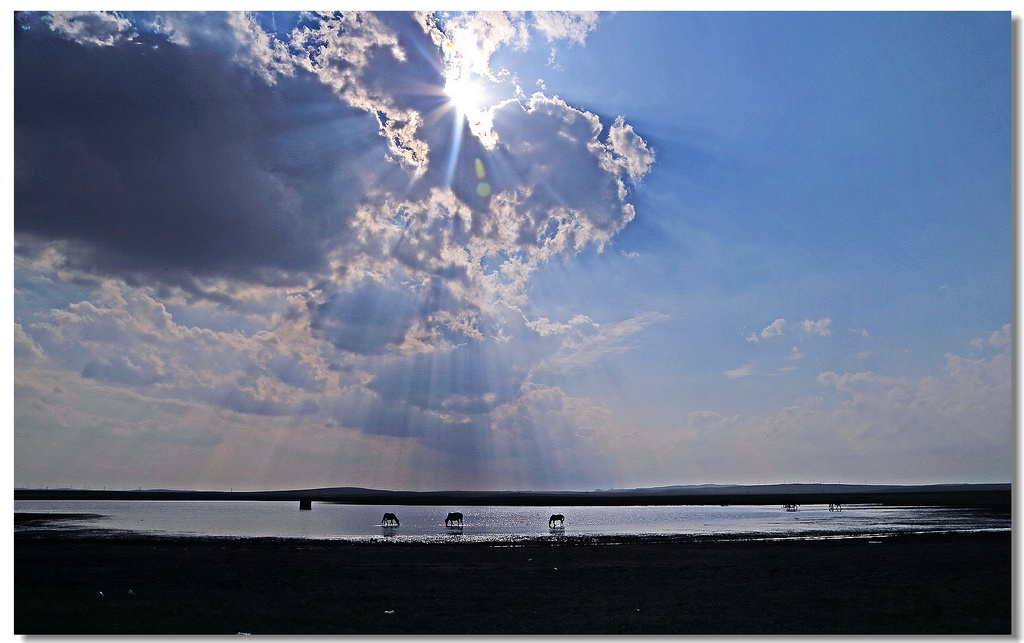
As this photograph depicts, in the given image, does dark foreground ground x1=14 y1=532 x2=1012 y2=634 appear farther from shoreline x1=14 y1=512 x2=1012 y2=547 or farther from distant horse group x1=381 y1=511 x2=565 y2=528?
distant horse group x1=381 y1=511 x2=565 y2=528

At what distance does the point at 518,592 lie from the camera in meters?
19.1

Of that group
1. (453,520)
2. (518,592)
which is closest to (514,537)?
(453,520)

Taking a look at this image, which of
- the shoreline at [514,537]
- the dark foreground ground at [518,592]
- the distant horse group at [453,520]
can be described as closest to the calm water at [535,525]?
the shoreline at [514,537]

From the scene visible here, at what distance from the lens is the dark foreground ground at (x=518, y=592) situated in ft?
52.1

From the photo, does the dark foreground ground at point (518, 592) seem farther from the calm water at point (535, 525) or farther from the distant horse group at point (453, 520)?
the distant horse group at point (453, 520)

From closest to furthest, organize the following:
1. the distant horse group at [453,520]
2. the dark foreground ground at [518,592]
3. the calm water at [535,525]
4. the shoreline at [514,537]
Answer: the dark foreground ground at [518,592]
the shoreline at [514,537]
the calm water at [535,525]
the distant horse group at [453,520]

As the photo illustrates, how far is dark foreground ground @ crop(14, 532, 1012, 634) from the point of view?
626 inches

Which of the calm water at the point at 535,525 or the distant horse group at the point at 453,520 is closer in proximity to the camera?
the calm water at the point at 535,525

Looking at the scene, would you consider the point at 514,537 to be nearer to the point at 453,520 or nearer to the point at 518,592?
the point at 453,520

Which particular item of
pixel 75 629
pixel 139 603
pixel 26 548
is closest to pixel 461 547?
pixel 139 603

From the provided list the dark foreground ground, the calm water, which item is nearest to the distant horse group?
the calm water

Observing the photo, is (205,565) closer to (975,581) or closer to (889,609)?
(889,609)

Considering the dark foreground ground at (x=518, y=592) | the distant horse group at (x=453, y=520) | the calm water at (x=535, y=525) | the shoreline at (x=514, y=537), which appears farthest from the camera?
the distant horse group at (x=453, y=520)

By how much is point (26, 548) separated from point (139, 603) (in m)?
19.5
